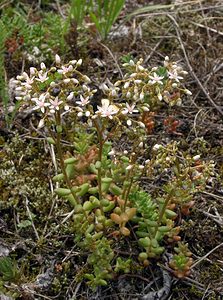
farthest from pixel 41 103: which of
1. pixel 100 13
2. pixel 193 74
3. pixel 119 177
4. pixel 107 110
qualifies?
pixel 100 13

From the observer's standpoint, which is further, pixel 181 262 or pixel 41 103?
pixel 181 262

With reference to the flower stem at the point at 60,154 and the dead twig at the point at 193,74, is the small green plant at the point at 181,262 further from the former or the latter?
the dead twig at the point at 193,74

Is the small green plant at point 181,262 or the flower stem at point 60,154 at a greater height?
the flower stem at point 60,154

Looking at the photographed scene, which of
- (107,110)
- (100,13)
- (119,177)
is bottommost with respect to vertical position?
(119,177)

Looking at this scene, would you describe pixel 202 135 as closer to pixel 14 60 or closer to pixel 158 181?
pixel 158 181

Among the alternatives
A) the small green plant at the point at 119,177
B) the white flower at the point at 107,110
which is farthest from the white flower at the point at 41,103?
the white flower at the point at 107,110

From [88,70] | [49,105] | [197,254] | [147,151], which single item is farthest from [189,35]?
[49,105]

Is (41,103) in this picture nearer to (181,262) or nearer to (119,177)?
(119,177)

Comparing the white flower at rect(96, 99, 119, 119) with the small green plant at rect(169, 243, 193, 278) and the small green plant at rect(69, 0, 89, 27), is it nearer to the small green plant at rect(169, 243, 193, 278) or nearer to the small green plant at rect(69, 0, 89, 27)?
the small green plant at rect(169, 243, 193, 278)
